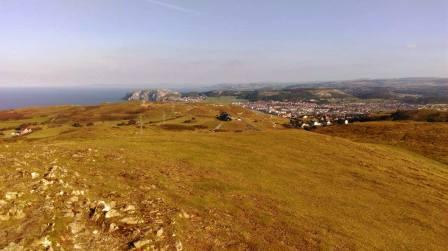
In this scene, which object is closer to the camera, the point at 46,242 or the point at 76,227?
the point at 46,242

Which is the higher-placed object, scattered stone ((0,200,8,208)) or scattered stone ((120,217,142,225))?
scattered stone ((0,200,8,208))

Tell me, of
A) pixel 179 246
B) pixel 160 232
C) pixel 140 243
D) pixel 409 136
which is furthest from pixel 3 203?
pixel 409 136

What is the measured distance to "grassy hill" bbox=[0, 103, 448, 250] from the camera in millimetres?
19984

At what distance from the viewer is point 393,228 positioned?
89.3ft

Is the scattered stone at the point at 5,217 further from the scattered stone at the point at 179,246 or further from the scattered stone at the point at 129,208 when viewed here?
the scattered stone at the point at 179,246

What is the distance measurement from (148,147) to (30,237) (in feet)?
86.4

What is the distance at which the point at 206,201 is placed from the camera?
26812mm

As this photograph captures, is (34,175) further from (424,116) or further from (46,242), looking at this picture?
(424,116)

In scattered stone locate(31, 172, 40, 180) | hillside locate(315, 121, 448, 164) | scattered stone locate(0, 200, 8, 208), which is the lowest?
hillside locate(315, 121, 448, 164)

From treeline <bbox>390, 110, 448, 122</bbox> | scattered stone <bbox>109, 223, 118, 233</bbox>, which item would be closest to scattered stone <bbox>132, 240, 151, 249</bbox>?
scattered stone <bbox>109, 223, 118, 233</bbox>

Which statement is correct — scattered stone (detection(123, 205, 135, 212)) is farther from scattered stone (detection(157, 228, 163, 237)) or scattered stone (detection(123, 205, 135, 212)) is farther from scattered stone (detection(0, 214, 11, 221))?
scattered stone (detection(0, 214, 11, 221))

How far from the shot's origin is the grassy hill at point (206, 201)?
65.6 feet

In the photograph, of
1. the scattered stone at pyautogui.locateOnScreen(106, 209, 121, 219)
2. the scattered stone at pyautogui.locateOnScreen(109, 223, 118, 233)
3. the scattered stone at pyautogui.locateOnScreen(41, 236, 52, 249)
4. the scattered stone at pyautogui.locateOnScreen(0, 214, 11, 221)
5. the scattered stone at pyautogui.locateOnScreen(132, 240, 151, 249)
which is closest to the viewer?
the scattered stone at pyautogui.locateOnScreen(41, 236, 52, 249)

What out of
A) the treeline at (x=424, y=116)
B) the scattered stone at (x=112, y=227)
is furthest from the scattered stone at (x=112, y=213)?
the treeline at (x=424, y=116)
